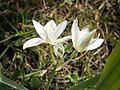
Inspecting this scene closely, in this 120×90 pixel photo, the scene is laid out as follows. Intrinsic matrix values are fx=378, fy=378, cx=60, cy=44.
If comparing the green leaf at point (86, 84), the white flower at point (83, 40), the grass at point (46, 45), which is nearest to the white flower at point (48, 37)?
the white flower at point (83, 40)

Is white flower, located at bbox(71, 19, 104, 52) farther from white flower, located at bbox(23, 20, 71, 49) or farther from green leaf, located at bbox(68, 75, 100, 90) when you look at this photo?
green leaf, located at bbox(68, 75, 100, 90)

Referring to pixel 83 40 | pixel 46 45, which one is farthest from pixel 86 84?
pixel 46 45

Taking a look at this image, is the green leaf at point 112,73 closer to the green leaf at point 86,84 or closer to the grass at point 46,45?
the green leaf at point 86,84

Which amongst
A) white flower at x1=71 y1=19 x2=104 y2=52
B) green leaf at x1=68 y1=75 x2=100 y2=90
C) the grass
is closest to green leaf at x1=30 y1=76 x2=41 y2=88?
the grass

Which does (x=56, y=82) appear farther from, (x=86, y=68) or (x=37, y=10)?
(x=37, y=10)

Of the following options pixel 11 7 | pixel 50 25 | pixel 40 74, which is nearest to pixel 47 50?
pixel 40 74

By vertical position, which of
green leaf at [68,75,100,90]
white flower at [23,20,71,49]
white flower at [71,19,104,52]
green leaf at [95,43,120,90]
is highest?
white flower at [23,20,71,49]

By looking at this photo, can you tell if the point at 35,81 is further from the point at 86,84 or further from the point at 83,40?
the point at 83,40
